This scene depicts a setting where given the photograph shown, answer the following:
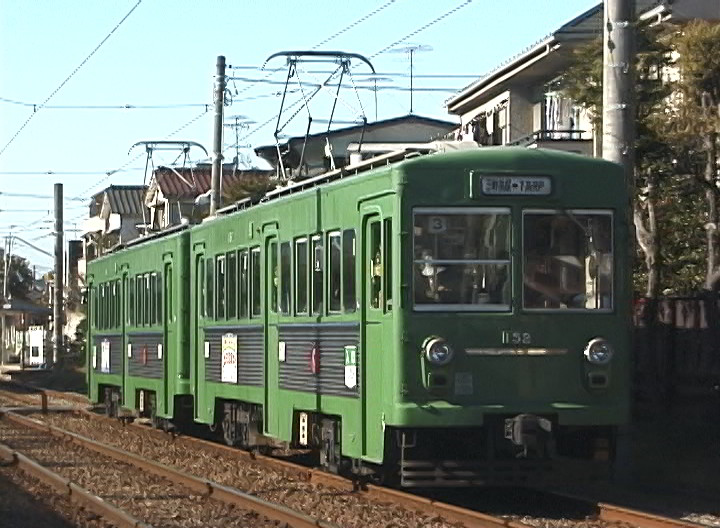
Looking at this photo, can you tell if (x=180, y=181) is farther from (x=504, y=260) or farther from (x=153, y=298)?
(x=504, y=260)

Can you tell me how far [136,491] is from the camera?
15.5m

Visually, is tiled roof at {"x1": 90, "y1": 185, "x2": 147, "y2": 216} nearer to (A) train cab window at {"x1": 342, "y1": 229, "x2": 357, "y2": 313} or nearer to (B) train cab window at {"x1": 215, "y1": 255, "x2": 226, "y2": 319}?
(B) train cab window at {"x1": 215, "y1": 255, "x2": 226, "y2": 319}

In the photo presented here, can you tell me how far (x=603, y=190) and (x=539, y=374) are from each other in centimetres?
162

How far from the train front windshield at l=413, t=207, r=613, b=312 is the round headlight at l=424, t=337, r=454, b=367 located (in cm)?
26

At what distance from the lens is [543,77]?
34625 millimetres

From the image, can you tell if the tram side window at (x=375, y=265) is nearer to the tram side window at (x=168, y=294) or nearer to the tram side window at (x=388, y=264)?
the tram side window at (x=388, y=264)

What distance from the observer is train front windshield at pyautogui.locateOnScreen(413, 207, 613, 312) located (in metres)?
12.4

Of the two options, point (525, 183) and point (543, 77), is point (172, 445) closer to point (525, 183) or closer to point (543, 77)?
point (525, 183)

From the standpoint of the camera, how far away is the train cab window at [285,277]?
50.6 ft

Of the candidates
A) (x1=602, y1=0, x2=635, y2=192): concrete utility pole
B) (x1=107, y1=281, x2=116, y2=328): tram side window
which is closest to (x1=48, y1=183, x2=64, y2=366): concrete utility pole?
(x1=107, y1=281, x2=116, y2=328): tram side window

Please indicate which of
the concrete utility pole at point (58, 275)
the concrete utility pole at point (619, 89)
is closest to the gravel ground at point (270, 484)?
the concrete utility pole at point (619, 89)

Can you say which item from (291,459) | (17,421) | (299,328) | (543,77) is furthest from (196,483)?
(543,77)

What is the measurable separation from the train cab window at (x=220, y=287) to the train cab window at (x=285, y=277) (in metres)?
2.91

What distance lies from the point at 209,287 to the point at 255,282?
2.58 m
